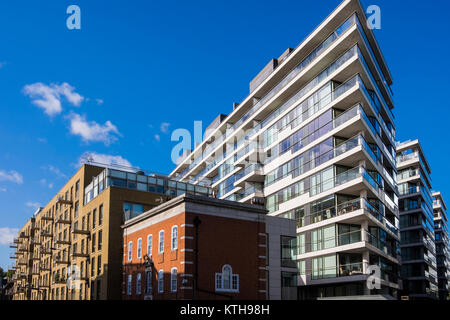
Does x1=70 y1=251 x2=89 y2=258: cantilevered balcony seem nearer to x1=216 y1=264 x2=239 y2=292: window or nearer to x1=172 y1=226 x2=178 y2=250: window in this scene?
x1=172 y1=226 x2=178 y2=250: window

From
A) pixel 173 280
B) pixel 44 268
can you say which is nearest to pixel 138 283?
pixel 173 280

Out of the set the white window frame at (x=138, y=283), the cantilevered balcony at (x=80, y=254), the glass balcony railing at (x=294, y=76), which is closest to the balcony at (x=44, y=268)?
the cantilevered balcony at (x=80, y=254)

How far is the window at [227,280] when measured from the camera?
34.1 metres

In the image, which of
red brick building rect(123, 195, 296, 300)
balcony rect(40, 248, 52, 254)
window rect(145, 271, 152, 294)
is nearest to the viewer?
red brick building rect(123, 195, 296, 300)

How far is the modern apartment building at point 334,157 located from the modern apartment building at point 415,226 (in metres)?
20.0

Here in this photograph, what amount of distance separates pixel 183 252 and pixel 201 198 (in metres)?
4.06

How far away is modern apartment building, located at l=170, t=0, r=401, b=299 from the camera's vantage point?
4816 centimetres

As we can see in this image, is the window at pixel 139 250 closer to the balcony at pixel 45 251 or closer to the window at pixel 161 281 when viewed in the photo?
the window at pixel 161 281

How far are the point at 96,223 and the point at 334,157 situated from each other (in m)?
27.4

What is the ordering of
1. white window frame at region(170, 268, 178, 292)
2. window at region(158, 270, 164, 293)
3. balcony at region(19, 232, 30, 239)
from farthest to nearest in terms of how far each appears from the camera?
balcony at region(19, 232, 30, 239)
window at region(158, 270, 164, 293)
white window frame at region(170, 268, 178, 292)

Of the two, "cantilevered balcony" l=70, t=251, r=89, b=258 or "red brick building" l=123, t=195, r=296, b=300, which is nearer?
"red brick building" l=123, t=195, r=296, b=300

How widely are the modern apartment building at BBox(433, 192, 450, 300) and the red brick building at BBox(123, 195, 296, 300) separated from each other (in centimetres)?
7375

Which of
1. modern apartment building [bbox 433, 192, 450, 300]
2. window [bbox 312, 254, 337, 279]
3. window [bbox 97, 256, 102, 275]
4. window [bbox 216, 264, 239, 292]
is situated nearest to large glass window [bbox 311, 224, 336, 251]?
window [bbox 312, 254, 337, 279]
